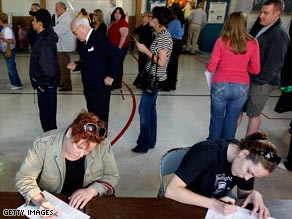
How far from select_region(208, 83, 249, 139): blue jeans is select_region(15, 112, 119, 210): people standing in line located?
1.48 meters

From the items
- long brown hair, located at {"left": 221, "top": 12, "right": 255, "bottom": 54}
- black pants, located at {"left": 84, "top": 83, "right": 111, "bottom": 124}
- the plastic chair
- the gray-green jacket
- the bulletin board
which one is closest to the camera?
the gray-green jacket

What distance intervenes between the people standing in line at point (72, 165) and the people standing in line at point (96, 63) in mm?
1224

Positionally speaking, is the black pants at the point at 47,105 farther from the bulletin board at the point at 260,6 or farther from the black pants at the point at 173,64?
the bulletin board at the point at 260,6

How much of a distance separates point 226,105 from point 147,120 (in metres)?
0.80

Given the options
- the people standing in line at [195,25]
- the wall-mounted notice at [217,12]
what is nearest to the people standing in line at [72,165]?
the people standing in line at [195,25]

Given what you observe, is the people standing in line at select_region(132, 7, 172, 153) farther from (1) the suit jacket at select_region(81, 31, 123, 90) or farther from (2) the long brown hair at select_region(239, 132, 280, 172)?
(2) the long brown hair at select_region(239, 132, 280, 172)

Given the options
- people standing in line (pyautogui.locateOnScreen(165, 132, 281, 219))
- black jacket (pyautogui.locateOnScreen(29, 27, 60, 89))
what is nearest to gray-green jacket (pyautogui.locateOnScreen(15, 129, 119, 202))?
people standing in line (pyautogui.locateOnScreen(165, 132, 281, 219))

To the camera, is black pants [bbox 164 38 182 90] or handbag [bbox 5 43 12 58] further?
black pants [bbox 164 38 182 90]

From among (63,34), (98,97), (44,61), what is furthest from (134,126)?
(63,34)

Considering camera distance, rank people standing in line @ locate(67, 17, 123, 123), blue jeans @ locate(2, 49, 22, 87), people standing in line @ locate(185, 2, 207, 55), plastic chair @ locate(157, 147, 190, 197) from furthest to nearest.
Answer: people standing in line @ locate(185, 2, 207, 55) < blue jeans @ locate(2, 49, 22, 87) < people standing in line @ locate(67, 17, 123, 123) < plastic chair @ locate(157, 147, 190, 197)

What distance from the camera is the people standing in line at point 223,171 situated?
134 centimetres

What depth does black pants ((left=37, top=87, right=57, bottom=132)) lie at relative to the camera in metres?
2.88

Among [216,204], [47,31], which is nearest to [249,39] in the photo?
[216,204]

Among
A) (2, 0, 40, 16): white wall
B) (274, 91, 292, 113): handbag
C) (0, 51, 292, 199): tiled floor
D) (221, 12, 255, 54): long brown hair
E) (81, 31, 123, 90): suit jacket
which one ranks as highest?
(2, 0, 40, 16): white wall
